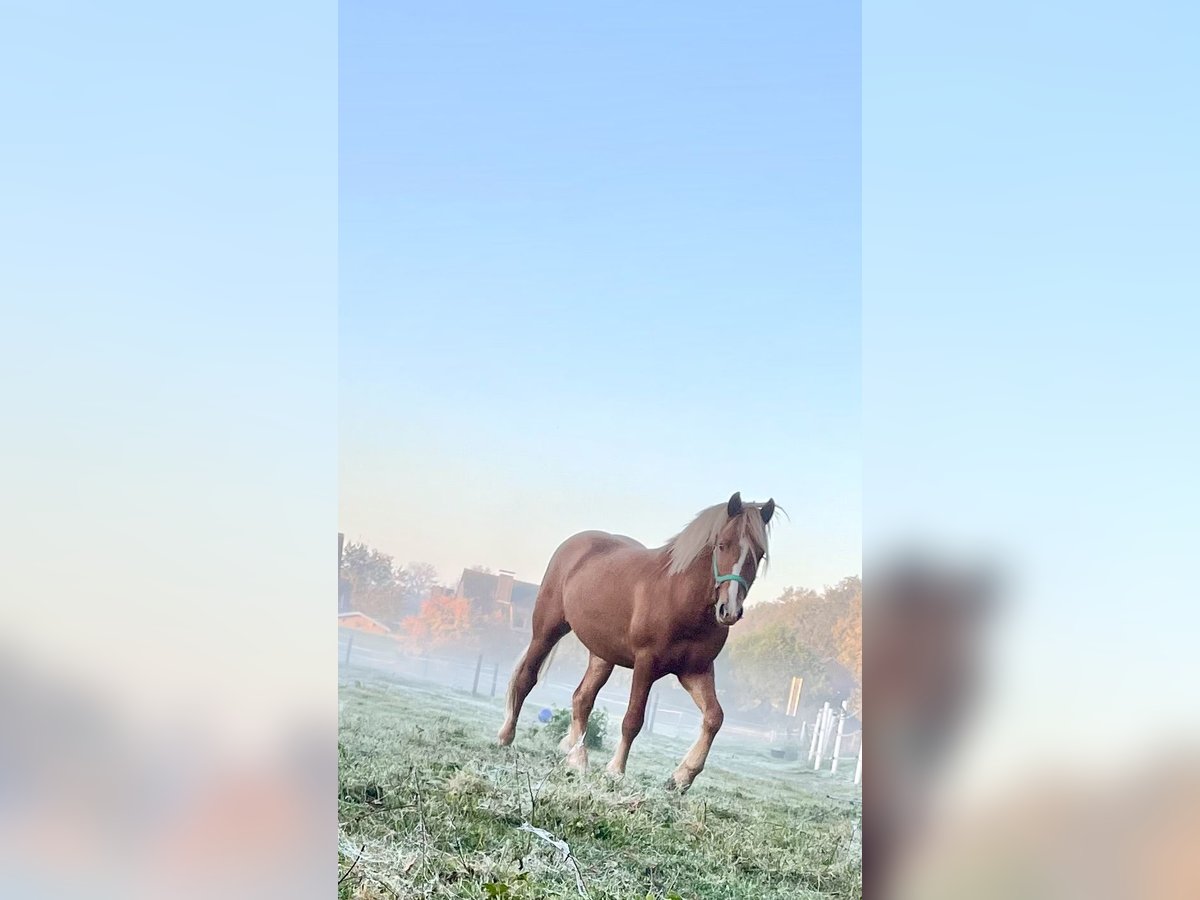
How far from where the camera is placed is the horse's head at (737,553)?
292cm

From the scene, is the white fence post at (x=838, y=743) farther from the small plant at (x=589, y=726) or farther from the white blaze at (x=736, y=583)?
the small plant at (x=589, y=726)

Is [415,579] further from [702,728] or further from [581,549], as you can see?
[702,728]

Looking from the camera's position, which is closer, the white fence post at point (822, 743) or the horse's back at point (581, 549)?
the white fence post at point (822, 743)

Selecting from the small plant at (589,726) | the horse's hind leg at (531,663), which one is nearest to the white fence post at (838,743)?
the small plant at (589,726)

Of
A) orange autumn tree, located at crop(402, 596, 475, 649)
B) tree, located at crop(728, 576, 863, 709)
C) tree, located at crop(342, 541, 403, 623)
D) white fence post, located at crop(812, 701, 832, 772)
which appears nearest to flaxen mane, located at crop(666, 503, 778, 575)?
tree, located at crop(728, 576, 863, 709)

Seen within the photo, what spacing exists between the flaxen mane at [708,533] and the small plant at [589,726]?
0.42 m

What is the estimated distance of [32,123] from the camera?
2.23 meters

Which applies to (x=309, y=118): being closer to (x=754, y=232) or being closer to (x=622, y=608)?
(x=754, y=232)

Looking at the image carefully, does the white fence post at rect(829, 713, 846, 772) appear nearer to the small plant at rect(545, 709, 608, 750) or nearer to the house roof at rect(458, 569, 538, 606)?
the small plant at rect(545, 709, 608, 750)

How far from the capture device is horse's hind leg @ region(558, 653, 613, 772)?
2.97m

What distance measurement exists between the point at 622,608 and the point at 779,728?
495mm

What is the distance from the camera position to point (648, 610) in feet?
9.81

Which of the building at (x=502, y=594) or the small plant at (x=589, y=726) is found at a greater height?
the building at (x=502, y=594)

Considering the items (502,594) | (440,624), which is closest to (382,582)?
(440,624)
